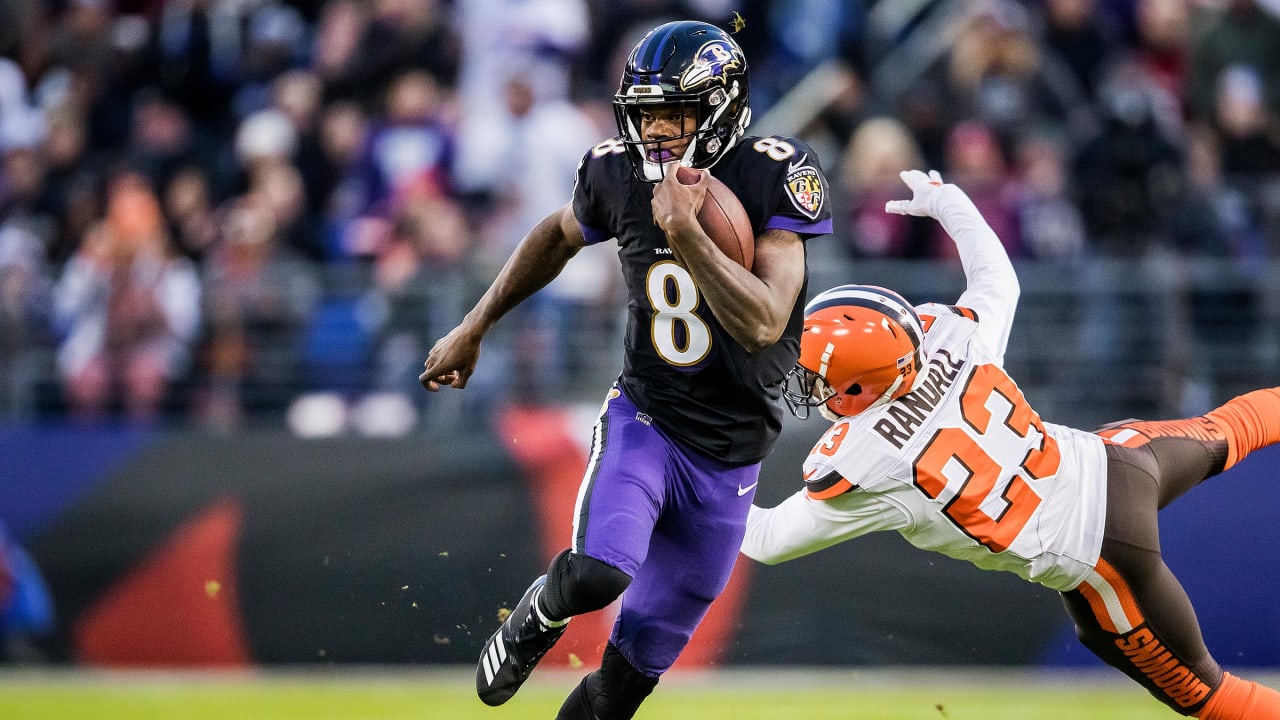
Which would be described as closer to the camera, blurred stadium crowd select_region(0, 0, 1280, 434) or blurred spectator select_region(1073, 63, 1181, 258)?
blurred stadium crowd select_region(0, 0, 1280, 434)

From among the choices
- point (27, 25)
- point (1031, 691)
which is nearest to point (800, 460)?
point (1031, 691)

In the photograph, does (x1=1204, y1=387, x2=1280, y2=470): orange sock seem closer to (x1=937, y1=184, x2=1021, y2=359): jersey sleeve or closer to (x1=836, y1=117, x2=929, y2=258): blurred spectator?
(x1=937, y1=184, x2=1021, y2=359): jersey sleeve

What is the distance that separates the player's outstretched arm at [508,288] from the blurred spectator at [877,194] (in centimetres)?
463

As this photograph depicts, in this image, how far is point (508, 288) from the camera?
17.9ft

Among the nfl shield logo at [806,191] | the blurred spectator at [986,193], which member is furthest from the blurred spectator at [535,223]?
the nfl shield logo at [806,191]

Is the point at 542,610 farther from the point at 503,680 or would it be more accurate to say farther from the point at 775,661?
the point at 775,661

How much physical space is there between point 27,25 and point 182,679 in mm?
6176

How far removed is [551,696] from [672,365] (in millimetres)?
3768

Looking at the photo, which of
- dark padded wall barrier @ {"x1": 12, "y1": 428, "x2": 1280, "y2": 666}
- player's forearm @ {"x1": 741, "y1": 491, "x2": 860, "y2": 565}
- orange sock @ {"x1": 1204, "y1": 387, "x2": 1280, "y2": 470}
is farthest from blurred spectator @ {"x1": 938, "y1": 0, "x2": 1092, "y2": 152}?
player's forearm @ {"x1": 741, "y1": 491, "x2": 860, "y2": 565}

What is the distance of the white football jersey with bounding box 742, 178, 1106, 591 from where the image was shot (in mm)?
5164

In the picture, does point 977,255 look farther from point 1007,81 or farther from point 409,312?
point 1007,81

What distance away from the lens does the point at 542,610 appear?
15.8 feet

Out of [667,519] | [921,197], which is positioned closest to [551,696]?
[667,519]

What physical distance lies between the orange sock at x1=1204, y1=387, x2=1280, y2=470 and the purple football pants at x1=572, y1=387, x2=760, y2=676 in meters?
1.71
